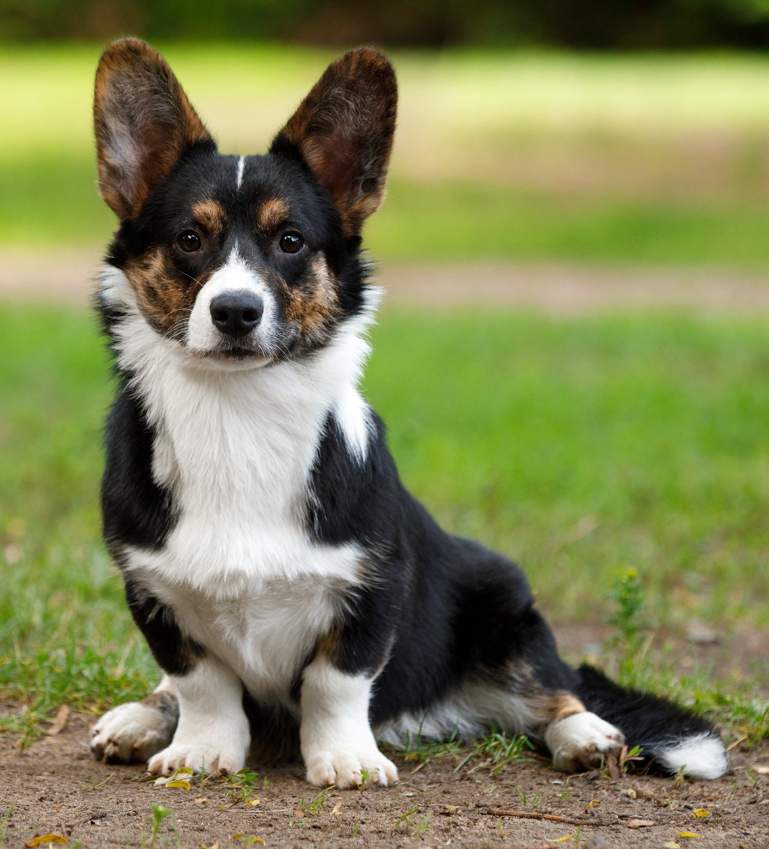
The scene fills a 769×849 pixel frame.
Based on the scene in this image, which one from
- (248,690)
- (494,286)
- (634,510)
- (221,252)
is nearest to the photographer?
(221,252)

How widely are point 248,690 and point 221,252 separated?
4.33 ft

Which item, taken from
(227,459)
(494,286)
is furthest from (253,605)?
(494,286)

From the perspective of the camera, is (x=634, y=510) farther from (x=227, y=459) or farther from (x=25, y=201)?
(x=25, y=201)

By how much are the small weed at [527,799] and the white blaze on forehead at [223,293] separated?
1415 millimetres

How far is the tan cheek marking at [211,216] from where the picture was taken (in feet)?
11.0

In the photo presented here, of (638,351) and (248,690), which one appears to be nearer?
(248,690)

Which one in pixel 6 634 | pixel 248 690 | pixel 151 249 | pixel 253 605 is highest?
pixel 151 249

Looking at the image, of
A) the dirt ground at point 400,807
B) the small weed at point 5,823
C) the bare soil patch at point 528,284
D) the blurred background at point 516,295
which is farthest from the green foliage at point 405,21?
the small weed at point 5,823

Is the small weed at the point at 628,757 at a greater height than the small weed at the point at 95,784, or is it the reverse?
the small weed at the point at 628,757

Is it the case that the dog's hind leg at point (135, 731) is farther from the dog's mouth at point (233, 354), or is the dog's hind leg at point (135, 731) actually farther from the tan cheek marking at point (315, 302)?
the tan cheek marking at point (315, 302)

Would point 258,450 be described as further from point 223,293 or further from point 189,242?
point 189,242

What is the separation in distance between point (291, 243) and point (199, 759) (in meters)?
1.48

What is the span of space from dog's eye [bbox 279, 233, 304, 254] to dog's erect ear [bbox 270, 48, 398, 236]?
0.90 ft

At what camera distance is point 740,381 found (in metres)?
9.96
